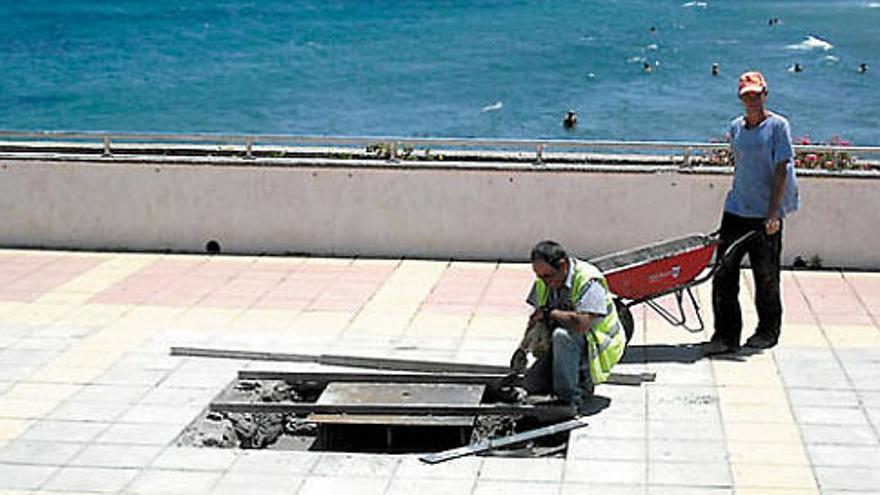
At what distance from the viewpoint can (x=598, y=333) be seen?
8.14 m

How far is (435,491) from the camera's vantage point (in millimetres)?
7102

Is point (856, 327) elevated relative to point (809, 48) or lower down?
elevated

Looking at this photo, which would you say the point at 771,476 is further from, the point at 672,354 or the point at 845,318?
the point at 845,318

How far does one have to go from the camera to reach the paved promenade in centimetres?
731

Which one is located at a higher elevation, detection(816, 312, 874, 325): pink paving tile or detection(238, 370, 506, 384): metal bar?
detection(238, 370, 506, 384): metal bar

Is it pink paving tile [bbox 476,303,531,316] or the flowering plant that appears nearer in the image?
pink paving tile [bbox 476,303,531,316]

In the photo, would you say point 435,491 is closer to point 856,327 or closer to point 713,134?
A: point 856,327

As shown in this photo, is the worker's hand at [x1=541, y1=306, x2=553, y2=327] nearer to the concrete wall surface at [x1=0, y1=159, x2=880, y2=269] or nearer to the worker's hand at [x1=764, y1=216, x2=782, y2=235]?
the worker's hand at [x1=764, y1=216, x2=782, y2=235]

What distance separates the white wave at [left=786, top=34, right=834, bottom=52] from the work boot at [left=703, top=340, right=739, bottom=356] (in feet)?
212

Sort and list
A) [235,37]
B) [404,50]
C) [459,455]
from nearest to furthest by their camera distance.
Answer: [459,455], [404,50], [235,37]

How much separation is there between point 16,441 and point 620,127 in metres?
42.2

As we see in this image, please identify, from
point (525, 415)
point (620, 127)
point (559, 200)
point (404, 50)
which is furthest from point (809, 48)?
point (525, 415)

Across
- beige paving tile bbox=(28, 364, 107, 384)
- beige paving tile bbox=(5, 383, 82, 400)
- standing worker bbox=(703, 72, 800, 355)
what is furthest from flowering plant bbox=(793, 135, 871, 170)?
beige paving tile bbox=(5, 383, 82, 400)

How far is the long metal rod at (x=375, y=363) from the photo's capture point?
888 cm
